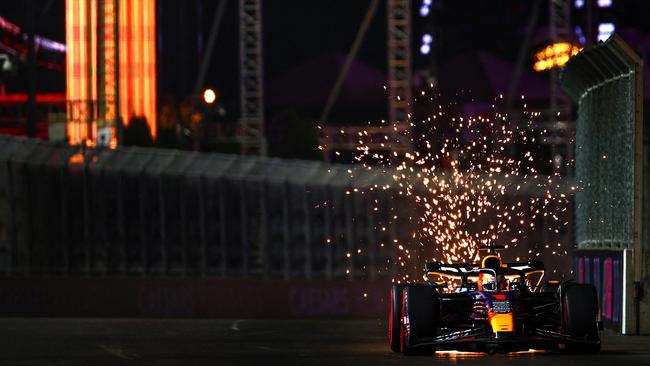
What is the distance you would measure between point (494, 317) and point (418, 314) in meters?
0.89

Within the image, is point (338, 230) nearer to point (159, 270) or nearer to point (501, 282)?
point (159, 270)

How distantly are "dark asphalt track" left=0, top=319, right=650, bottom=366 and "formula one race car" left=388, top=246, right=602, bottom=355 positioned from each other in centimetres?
21

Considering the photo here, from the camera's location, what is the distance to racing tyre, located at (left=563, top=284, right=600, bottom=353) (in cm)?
1936

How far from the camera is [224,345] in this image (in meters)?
22.4

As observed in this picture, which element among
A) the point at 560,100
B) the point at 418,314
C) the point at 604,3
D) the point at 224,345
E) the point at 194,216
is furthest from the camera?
the point at 604,3

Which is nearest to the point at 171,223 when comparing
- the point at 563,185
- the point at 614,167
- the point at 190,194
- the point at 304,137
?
the point at 190,194

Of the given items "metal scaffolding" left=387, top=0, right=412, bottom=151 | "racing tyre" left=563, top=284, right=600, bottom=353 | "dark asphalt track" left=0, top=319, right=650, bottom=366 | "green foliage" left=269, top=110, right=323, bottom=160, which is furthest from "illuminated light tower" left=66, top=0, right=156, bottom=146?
"racing tyre" left=563, top=284, right=600, bottom=353

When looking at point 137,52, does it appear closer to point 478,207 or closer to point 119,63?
point 119,63

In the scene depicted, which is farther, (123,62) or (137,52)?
(137,52)

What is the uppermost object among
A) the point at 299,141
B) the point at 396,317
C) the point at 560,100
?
the point at 560,100

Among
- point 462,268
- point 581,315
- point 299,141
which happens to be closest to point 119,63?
point 299,141

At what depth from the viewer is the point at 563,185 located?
34594 millimetres

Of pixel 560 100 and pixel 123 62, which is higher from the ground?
pixel 123 62

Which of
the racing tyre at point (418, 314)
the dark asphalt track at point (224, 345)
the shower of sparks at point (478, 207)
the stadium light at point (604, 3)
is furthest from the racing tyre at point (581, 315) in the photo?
the stadium light at point (604, 3)
